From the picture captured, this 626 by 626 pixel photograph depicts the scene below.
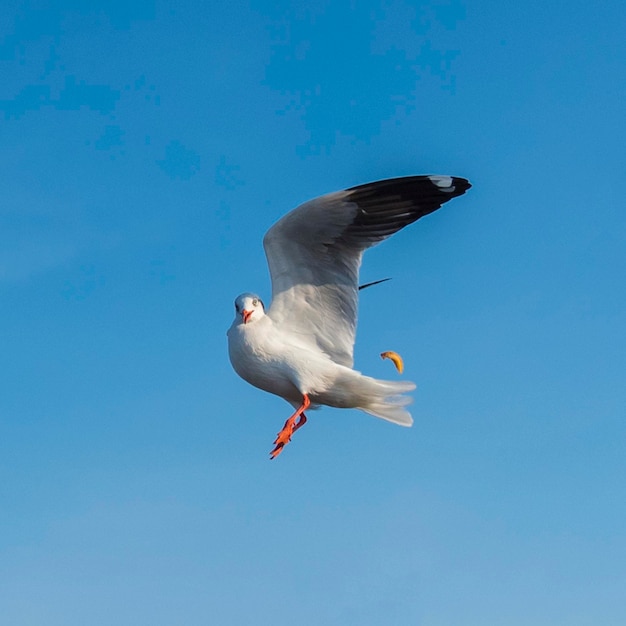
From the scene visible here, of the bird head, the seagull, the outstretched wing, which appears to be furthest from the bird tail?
the bird head

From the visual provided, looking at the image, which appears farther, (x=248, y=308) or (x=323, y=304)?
(x=323, y=304)

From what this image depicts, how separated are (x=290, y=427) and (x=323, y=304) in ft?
6.04

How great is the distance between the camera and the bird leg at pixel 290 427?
18.9 m

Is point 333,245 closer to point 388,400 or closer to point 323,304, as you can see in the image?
point 323,304

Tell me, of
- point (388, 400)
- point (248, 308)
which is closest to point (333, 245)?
point (248, 308)

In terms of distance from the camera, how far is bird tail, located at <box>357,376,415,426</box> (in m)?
19.8

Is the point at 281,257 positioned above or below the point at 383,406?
above

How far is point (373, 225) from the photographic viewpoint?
1986 cm

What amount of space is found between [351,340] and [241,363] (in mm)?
1758

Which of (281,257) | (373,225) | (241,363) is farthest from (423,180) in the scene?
(241,363)

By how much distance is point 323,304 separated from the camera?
792 inches

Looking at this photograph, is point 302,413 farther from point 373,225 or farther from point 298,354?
point 373,225

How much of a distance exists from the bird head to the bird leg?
119 cm

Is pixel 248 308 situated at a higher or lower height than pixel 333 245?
lower
